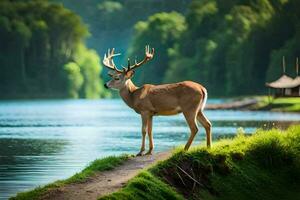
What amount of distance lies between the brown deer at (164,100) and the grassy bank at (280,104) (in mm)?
55939

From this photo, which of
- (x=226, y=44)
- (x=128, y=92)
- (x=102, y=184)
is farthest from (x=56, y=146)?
(x=226, y=44)

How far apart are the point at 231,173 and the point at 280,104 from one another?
2626 inches

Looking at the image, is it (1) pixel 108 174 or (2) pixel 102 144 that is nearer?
(1) pixel 108 174

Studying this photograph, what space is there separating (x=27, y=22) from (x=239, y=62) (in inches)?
1252

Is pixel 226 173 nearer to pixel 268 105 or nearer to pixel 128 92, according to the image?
pixel 128 92

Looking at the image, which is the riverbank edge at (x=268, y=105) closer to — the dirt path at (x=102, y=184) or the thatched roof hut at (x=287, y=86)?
the thatched roof hut at (x=287, y=86)

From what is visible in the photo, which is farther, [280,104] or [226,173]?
[280,104]

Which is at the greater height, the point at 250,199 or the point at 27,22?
the point at 27,22

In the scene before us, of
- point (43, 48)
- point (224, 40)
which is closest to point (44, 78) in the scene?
point (43, 48)

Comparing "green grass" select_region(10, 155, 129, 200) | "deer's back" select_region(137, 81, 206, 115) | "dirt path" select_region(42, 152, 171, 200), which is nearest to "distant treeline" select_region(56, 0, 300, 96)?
"deer's back" select_region(137, 81, 206, 115)

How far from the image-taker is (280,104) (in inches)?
3393

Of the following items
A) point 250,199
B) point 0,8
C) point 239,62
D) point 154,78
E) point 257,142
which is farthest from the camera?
point 154,78

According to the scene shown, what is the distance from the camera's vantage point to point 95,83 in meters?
138

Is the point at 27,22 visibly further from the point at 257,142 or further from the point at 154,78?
the point at 257,142
